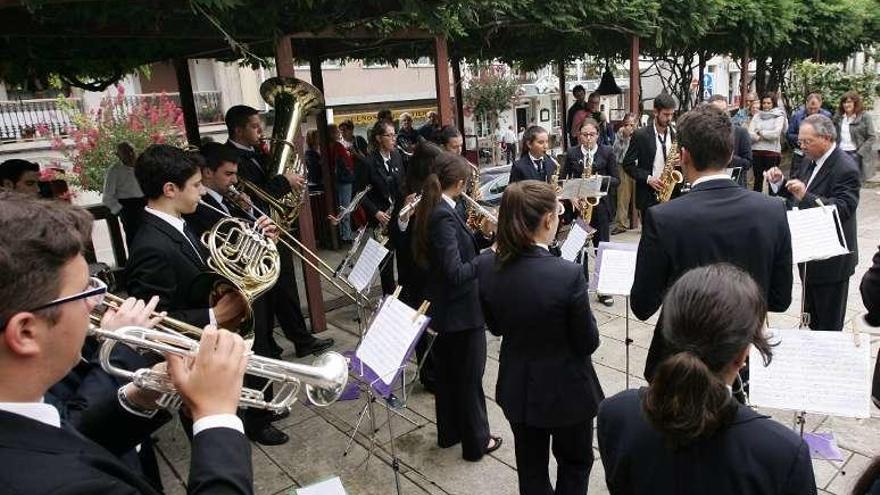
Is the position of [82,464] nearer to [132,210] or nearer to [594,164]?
[594,164]

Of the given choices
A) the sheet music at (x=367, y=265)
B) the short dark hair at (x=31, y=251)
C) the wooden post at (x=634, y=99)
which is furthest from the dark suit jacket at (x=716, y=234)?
the wooden post at (x=634, y=99)

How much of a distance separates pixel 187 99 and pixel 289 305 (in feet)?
14.8

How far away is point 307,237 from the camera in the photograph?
5.60 meters

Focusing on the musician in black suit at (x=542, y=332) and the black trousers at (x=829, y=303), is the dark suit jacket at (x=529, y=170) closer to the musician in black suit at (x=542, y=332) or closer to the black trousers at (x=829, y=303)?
the black trousers at (x=829, y=303)

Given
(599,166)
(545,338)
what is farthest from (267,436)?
(599,166)

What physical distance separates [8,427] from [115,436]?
0.84 m

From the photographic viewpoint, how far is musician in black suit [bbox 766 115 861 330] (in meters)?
4.03

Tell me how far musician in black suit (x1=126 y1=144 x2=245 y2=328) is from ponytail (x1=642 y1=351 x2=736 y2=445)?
6.35ft

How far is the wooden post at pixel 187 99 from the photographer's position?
7.67m

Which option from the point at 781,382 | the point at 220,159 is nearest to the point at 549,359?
the point at 781,382

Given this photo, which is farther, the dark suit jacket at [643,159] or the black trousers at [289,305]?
the dark suit jacket at [643,159]

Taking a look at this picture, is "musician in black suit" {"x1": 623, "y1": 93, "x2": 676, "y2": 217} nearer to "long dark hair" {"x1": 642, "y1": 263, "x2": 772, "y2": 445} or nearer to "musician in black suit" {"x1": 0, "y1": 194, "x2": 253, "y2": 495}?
"long dark hair" {"x1": 642, "y1": 263, "x2": 772, "y2": 445}

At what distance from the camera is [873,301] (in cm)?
263

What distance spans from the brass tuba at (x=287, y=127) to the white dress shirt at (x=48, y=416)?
11.0 feet
